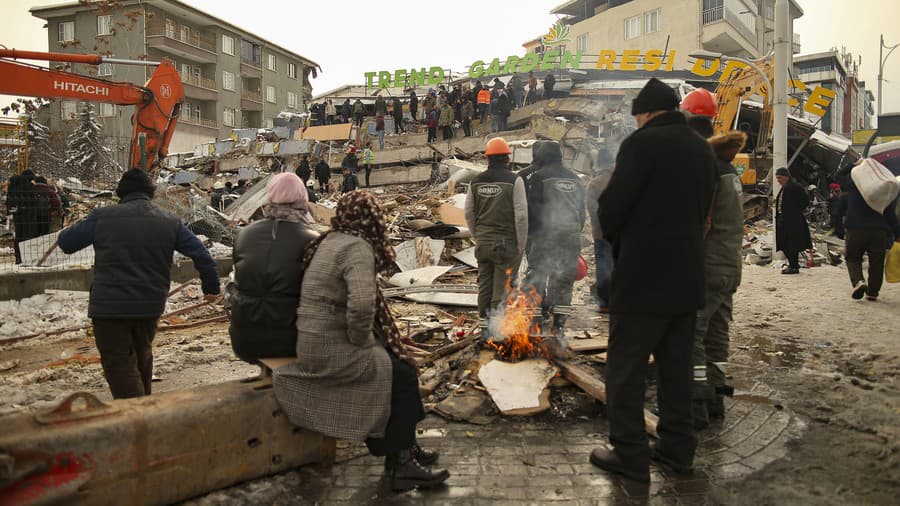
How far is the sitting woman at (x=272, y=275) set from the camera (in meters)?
3.21

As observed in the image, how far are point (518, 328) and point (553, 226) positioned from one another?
4.77 feet

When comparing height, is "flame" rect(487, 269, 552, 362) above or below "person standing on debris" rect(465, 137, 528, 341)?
below

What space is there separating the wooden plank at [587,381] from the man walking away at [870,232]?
5156mm

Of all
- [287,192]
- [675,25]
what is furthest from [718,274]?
[675,25]

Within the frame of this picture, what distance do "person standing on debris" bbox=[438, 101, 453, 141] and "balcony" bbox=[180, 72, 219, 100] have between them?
81.3 ft

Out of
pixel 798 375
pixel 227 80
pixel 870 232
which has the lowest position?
pixel 798 375

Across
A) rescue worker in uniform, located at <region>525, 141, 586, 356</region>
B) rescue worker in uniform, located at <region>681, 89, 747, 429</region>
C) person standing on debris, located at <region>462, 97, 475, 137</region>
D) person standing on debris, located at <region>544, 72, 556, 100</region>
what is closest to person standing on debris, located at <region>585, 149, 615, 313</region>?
rescue worker in uniform, located at <region>525, 141, 586, 356</region>

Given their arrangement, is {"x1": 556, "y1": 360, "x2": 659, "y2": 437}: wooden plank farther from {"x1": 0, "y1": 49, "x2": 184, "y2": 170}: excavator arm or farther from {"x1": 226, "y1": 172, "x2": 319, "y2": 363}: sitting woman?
{"x1": 0, "y1": 49, "x2": 184, "y2": 170}: excavator arm

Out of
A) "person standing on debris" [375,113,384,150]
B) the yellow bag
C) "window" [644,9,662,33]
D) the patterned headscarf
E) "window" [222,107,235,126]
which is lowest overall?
the yellow bag

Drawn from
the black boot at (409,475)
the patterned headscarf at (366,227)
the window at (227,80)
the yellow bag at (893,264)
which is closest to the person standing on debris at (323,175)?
the yellow bag at (893,264)

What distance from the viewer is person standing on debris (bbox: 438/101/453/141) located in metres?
24.6

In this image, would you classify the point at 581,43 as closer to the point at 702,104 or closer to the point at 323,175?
the point at 323,175

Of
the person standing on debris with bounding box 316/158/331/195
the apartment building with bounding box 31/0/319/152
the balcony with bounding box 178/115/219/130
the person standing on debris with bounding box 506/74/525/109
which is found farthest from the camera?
the balcony with bounding box 178/115/219/130

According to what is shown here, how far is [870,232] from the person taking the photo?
743 cm
